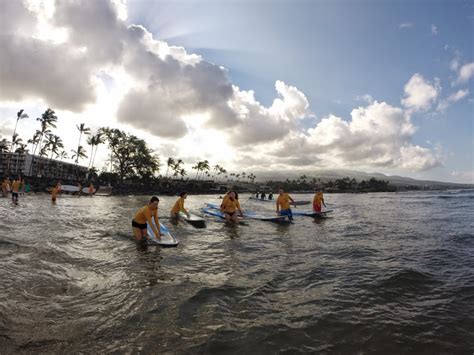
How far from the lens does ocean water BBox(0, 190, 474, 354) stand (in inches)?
152

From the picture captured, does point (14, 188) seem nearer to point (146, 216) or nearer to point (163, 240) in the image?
point (146, 216)

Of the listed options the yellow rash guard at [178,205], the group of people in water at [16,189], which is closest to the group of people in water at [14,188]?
the group of people in water at [16,189]

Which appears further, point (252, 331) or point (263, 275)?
point (263, 275)

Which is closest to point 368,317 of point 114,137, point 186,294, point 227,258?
point 186,294

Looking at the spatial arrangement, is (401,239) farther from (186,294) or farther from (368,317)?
(186,294)

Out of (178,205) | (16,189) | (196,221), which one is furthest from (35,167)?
(196,221)

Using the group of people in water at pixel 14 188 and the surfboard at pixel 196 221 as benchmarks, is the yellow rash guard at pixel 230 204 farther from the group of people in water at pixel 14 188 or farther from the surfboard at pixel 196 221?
the group of people in water at pixel 14 188

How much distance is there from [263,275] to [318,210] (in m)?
15.0

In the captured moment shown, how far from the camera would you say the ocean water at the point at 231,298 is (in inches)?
152

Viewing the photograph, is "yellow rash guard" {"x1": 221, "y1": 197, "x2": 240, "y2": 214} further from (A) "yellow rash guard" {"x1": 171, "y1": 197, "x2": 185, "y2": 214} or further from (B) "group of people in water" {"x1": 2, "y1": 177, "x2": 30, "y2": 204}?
(B) "group of people in water" {"x1": 2, "y1": 177, "x2": 30, "y2": 204}

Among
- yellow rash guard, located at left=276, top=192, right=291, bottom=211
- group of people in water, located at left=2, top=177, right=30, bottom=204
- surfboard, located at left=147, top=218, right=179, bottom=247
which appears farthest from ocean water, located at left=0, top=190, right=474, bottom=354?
group of people in water, located at left=2, top=177, right=30, bottom=204

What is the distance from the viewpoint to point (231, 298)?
17.5 feet

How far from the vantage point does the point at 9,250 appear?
7.74 meters

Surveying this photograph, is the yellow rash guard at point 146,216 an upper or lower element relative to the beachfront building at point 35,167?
upper
